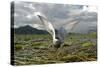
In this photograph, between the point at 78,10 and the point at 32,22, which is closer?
the point at 32,22

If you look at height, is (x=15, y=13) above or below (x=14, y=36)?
above

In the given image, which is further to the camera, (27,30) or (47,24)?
(47,24)

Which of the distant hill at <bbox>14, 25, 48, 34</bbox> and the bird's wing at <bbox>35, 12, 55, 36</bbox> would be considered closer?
the distant hill at <bbox>14, 25, 48, 34</bbox>

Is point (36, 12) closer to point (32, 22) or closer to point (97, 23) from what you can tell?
point (32, 22)

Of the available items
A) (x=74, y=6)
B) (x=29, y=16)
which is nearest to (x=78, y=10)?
(x=74, y=6)

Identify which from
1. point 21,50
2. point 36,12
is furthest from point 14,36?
point 36,12

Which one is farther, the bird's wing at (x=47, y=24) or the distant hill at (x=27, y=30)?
the bird's wing at (x=47, y=24)
